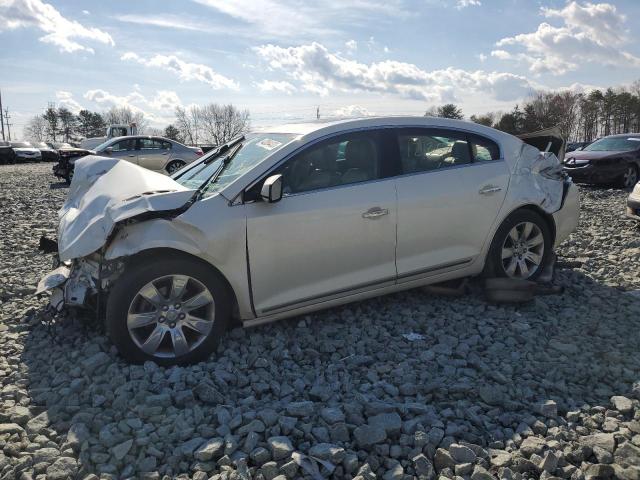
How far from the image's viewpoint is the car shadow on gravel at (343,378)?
290cm

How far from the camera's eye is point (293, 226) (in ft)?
12.8

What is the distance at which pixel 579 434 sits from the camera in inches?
113

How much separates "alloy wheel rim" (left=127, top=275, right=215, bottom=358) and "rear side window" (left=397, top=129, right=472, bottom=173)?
1.93 meters

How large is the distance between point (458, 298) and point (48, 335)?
347cm

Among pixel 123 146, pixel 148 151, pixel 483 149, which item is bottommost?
pixel 483 149

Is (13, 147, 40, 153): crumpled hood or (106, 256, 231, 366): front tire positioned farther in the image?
(13, 147, 40, 153): crumpled hood

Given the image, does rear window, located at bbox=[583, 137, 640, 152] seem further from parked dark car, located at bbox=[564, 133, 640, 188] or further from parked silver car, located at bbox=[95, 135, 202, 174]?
parked silver car, located at bbox=[95, 135, 202, 174]

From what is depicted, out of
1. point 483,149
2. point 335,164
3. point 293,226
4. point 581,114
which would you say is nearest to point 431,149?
point 483,149

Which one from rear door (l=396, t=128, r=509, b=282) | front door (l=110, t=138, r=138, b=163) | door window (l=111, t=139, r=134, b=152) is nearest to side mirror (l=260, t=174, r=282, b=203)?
rear door (l=396, t=128, r=509, b=282)

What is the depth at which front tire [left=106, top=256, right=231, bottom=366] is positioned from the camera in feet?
11.8

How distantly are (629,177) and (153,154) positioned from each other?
546 inches

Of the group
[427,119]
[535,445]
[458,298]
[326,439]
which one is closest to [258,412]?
[326,439]

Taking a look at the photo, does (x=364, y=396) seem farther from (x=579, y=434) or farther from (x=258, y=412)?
(x=579, y=434)

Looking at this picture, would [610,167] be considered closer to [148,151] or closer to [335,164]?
[335,164]
